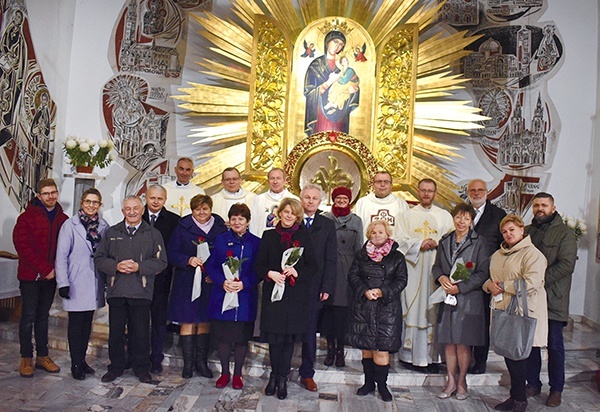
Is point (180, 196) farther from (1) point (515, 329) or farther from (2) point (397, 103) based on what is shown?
(1) point (515, 329)

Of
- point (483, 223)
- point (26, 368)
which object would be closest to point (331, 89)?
point (483, 223)

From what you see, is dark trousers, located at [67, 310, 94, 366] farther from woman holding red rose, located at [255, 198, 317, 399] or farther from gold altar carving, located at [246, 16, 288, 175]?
gold altar carving, located at [246, 16, 288, 175]

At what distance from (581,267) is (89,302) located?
6.52 metres

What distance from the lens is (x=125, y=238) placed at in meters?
5.55

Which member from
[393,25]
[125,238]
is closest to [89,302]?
[125,238]

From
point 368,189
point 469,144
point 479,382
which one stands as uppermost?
point 469,144

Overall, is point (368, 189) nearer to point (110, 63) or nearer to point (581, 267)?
point (581, 267)

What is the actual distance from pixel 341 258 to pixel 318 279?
0.53 metres

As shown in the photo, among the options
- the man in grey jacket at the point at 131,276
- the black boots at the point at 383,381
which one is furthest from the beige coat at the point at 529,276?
the man in grey jacket at the point at 131,276

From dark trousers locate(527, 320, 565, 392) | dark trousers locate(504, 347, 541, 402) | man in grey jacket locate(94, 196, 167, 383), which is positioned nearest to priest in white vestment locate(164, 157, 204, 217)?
man in grey jacket locate(94, 196, 167, 383)

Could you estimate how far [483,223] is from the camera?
6207 millimetres

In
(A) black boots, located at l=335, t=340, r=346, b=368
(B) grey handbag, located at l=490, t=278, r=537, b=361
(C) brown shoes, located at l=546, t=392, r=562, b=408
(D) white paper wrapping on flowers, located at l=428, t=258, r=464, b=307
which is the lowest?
(C) brown shoes, located at l=546, t=392, r=562, b=408

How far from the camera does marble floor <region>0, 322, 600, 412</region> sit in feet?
16.7

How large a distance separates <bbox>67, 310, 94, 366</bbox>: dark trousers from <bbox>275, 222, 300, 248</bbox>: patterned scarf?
178cm
